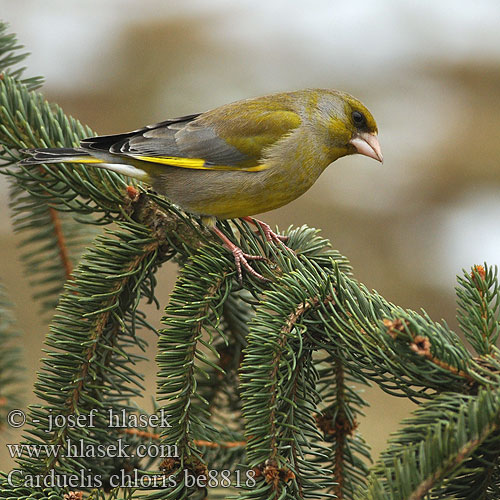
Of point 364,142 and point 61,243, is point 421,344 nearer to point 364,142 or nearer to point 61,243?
point 61,243

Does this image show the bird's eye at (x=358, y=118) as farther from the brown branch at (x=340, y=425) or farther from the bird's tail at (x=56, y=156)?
the brown branch at (x=340, y=425)

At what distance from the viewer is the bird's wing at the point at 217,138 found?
284 cm

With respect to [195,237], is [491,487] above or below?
below

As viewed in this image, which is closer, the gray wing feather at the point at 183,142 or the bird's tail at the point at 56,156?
the bird's tail at the point at 56,156

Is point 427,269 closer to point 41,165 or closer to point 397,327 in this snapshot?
point 41,165

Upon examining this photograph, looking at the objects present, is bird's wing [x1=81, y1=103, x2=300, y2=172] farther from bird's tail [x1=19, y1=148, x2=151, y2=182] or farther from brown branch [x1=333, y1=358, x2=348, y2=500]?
brown branch [x1=333, y1=358, x2=348, y2=500]

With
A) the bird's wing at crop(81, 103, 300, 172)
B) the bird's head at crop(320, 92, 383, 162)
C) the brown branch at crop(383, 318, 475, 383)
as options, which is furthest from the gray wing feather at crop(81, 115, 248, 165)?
the brown branch at crop(383, 318, 475, 383)

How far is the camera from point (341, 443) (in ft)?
6.43

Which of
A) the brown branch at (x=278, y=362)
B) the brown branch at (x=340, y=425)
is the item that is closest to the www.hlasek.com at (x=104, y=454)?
the brown branch at (x=278, y=362)

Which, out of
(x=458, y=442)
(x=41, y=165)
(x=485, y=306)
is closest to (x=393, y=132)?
(x=41, y=165)

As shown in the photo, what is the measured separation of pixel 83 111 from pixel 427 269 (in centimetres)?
352

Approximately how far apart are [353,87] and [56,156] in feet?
16.9

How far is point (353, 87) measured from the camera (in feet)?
22.5

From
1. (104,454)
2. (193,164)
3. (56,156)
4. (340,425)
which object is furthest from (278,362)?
(193,164)
